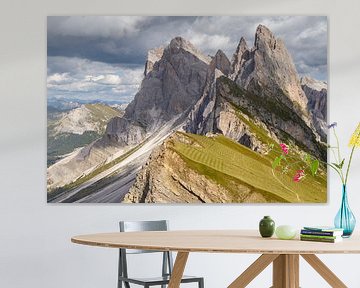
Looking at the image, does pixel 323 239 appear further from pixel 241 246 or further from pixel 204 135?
pixel 204 135

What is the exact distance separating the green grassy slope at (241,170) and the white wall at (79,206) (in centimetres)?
10

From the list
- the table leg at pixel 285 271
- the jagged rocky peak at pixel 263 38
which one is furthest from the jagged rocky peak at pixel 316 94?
the table leg at pixel 285 271

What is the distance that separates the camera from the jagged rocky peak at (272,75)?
258 inches

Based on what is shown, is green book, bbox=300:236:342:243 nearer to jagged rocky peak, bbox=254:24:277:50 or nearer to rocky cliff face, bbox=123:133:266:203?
rocky cliff face, bbox=123:133:266:203

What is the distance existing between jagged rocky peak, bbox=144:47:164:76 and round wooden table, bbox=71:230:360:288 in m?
2.01

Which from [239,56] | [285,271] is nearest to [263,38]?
[239,56]

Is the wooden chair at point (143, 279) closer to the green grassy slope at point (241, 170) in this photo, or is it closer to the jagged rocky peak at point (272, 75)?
the green grassy slope at point (241, 170)

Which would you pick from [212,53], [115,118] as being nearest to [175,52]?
[212,53]

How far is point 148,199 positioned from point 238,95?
1054 mm

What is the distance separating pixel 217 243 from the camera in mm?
4039

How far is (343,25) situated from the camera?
6496mm

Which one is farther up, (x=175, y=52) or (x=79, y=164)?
(x=175, y=52)

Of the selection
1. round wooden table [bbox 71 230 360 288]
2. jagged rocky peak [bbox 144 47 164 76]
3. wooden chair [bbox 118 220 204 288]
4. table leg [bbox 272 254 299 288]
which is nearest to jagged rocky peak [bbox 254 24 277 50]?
jagged rocky peak [bbox 144 47 164 76]

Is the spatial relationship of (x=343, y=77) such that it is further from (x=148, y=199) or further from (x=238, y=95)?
(x=148, y=199)
